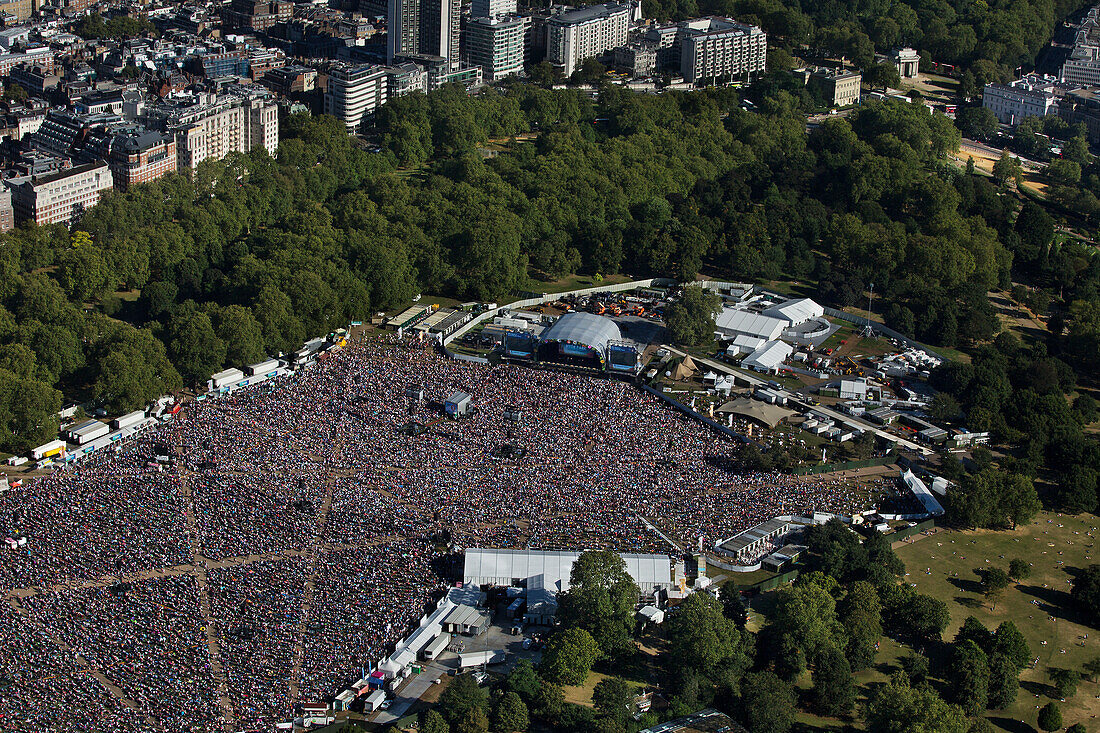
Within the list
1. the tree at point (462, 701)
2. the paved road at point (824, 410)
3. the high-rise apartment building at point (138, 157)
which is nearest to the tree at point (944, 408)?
the paved road at point (824, 410)

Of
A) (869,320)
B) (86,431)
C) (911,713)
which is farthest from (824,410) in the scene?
(86,431)

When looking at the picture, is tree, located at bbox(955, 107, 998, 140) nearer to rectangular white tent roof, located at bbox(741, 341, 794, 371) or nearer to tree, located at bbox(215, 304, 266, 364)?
rectangular white tent roof, located at bbox(741, 341, 794, 371)

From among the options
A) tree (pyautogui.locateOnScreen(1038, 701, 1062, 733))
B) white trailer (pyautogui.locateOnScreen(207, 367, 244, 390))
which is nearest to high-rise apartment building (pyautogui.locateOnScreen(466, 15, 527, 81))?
white trailer (pyautogui.locateOnScreen(207, 367, 244, 390))

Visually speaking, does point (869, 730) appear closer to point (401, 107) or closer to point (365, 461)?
point (365, 461)

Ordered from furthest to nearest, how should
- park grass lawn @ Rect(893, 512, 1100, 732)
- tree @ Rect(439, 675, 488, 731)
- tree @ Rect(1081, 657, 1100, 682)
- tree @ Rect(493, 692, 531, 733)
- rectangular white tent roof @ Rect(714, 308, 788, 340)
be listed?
rectangular white tent roof @ Rect(714, 308, 788, 340)
tree @ Rect(1081, 657, 1100, 682)
park grass lawn @ Rect(893, 512, 1100, 732)
tree @ Rect(493, 692, 531, 733)
tree @ Rect(439, 675, 488, 731)

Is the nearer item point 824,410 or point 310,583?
Result: point 310,583

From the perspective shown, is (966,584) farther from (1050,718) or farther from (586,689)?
(586,689)

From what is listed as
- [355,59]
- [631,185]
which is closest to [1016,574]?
[631,185]
